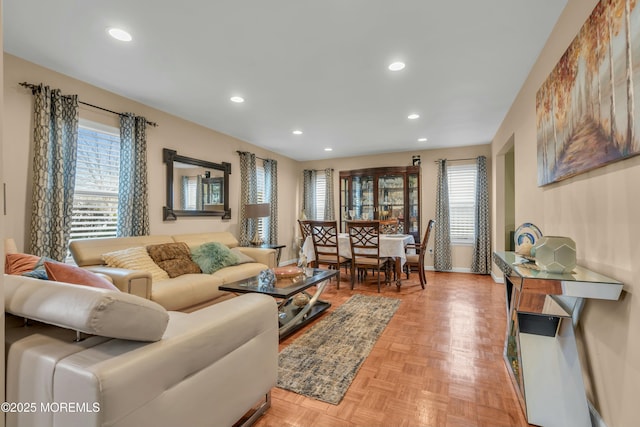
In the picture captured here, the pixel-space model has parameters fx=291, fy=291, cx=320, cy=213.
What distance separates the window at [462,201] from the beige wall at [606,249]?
11.4 ft

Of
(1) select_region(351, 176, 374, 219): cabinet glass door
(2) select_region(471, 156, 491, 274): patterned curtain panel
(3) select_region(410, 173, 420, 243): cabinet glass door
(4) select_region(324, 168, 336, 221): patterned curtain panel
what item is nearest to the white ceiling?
(2) select_region(471, 156, 491, 274): patterned curtain panel

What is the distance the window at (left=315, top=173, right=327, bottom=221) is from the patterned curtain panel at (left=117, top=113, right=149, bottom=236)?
3881 mm

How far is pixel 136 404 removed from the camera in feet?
2.99

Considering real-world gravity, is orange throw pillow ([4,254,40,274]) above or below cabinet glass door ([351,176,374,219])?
below

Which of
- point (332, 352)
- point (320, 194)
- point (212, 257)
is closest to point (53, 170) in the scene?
point (212, 257)

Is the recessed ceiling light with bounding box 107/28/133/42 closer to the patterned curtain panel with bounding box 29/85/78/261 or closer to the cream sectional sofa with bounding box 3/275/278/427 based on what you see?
Result: the patterned curtain panel with bounding box 29/85/78/261

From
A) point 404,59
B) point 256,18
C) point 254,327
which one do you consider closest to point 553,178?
point 404,59

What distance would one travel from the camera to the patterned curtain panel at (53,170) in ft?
Answer: 8.15

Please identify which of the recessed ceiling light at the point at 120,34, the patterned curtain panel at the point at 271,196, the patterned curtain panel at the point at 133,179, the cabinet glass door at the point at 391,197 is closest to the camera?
the recessed ceiling light at the point at 120,34

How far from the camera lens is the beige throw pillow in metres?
2.70

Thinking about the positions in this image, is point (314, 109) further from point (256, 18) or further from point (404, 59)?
point (256, 18)

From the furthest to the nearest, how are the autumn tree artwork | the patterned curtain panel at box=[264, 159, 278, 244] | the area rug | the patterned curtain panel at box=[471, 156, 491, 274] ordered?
the patterned curtain panel at box=[264, 159, 278, 244] → the patterned curtain panel at box=[471, 156, 491, 274] → the area rug → the autumn tree artwork

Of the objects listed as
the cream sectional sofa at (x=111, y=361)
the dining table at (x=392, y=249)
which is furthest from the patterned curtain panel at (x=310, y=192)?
the cream sectional sofa at (x=111, y=361)

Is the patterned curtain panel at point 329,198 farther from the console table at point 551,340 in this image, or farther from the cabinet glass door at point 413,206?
the console table at point 551,340
